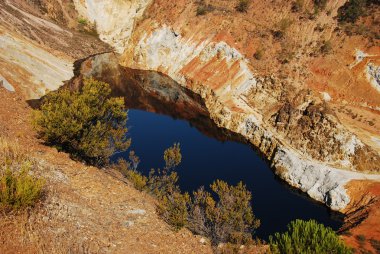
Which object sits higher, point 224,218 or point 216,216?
point 224,218

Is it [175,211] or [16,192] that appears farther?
[175,211]

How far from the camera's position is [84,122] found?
22.8 m

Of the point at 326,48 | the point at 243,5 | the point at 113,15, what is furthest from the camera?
the point at 113,15

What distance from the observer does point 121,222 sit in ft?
57.3

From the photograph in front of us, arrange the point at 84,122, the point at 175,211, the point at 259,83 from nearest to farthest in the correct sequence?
the point at 175,211 → the point at 84,122 → the point at 259,83

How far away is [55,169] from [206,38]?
4745 cm

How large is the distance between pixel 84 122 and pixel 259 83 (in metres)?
33.5

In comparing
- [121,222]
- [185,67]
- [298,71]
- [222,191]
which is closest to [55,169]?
[121,222]

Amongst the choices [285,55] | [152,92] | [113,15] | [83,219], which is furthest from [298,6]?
[83,219]

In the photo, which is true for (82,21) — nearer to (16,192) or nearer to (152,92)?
(152,92)

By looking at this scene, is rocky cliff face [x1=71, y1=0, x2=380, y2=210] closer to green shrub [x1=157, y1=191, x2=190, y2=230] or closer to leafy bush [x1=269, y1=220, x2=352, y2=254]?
green shrub [x1=157, y1=191, x2=190, y2=230]

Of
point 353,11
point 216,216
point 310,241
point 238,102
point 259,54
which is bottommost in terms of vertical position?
point 216,216

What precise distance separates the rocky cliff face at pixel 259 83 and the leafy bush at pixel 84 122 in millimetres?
18660

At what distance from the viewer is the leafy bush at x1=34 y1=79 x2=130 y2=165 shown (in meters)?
22.1
